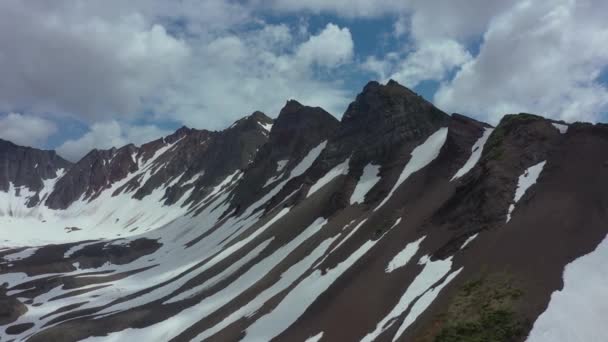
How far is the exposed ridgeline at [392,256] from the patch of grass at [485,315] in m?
0.08

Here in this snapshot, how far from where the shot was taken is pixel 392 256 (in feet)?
134

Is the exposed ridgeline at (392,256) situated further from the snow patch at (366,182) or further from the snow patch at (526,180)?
the snow patch at (366,182)

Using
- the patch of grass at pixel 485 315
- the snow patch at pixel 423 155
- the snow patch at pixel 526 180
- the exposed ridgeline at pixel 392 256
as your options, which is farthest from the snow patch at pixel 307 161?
the patch of grass at pixel 485 315

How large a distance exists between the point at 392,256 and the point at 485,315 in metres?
16.3

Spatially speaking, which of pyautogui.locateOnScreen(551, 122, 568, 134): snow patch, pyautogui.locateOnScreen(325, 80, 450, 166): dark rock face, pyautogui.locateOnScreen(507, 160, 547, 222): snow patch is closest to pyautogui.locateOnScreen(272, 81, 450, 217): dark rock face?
pyautogui.locateOnScreen(325, 80, 450, 166): dark rock face

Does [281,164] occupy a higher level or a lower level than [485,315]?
higher

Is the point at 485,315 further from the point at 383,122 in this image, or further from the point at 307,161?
the point at 307,161

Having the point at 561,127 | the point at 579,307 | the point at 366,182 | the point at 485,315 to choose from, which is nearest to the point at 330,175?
the point at 366,182

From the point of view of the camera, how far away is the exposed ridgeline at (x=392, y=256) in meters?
26.0

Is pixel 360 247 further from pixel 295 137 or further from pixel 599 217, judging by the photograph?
pixel 295 137

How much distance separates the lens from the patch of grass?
23.3 m

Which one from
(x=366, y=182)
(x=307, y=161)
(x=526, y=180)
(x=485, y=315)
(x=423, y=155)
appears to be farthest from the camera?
(x=307, y=161)

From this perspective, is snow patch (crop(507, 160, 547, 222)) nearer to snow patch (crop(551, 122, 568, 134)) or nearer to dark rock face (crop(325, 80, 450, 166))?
snow patch (crop(551, 122, 568, 134))

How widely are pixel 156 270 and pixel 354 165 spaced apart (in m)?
55.6
